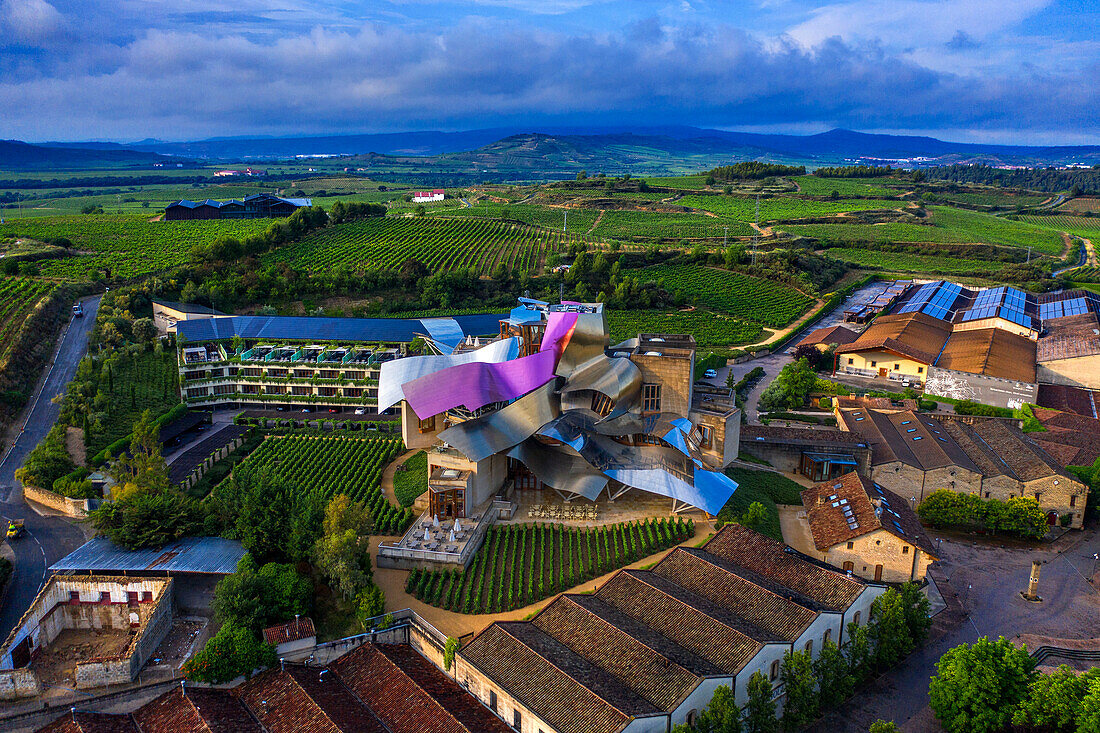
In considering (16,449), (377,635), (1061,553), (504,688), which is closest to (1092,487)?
(1061,553)

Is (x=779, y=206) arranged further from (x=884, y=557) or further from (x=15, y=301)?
(x=15, y=301)

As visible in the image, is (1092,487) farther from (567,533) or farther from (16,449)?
(16,449)

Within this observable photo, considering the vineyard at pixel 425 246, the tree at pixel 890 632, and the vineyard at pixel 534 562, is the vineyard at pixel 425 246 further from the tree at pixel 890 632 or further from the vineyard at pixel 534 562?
the tree at pixel 890 632

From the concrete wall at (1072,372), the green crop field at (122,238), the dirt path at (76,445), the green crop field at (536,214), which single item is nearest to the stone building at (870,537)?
the concrete wall at (1072,372)

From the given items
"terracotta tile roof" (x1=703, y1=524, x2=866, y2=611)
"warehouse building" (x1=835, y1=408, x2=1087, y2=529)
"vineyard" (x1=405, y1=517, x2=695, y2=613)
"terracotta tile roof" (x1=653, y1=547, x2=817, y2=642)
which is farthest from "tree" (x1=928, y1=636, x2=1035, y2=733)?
"warehouse building" (x1=835, y1=408, x2=1087, y2=529)

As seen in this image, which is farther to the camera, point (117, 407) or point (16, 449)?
point (117, 407)

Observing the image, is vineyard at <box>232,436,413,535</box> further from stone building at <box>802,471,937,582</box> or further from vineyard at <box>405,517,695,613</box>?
stone building at <box>802,471,937,582</box>
